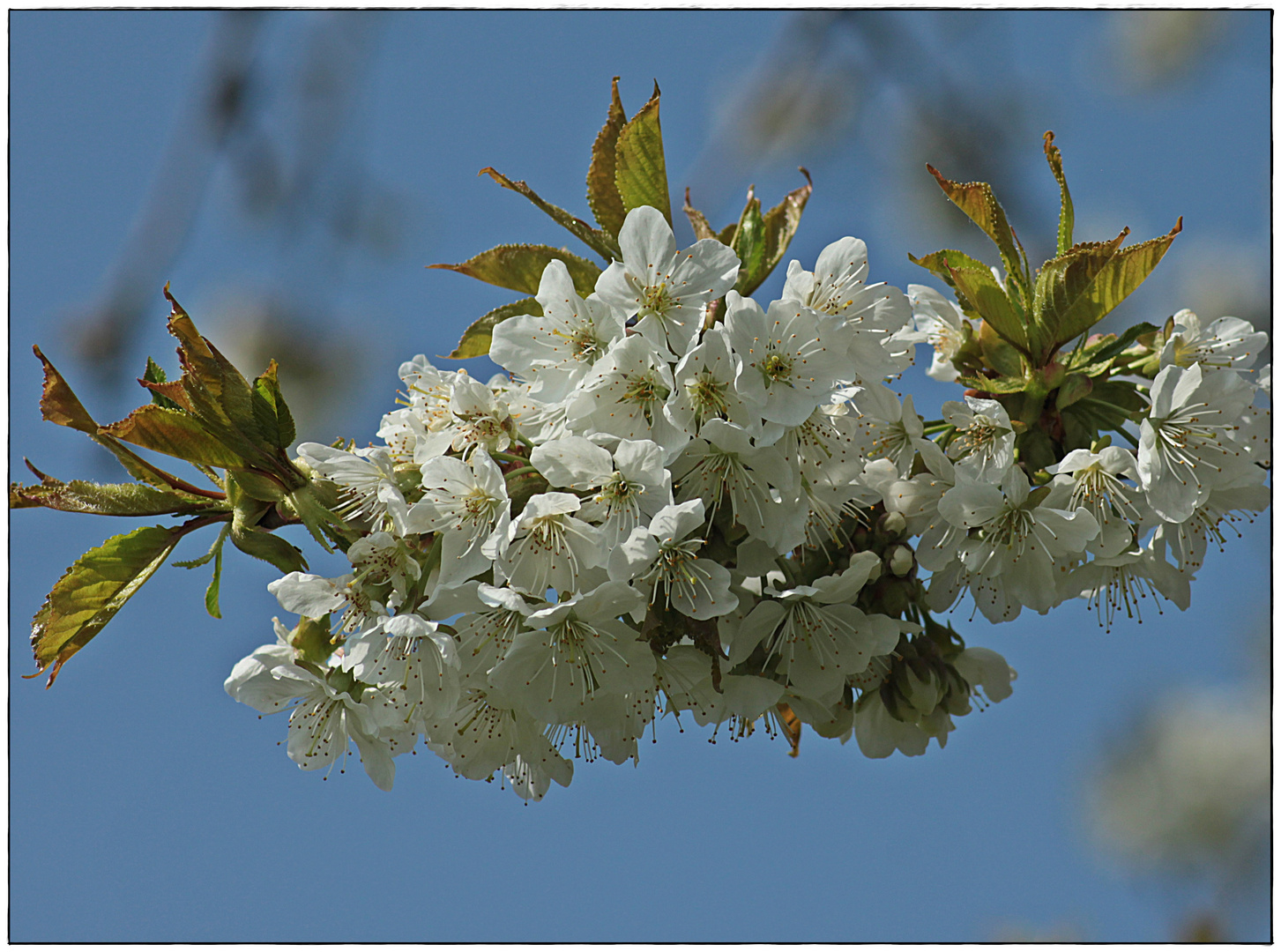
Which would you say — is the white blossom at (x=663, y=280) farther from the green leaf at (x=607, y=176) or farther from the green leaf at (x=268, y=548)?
the green leaf at (x=268, y=548)

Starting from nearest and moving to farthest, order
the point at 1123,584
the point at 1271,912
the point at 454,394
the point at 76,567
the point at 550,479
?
the point at 550,479
the point at 454,394
the point at 76,567
the point at 1123,584
the point at 1271,912

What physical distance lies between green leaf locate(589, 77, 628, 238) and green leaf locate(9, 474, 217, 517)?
35.8 inches

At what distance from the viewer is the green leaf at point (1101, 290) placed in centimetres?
176

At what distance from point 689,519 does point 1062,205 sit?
922 mm

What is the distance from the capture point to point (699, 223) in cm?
204

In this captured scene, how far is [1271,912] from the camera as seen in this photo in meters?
2.39

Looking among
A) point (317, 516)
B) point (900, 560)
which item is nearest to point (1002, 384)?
point (900, 560)

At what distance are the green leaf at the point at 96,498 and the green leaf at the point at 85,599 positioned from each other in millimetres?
50

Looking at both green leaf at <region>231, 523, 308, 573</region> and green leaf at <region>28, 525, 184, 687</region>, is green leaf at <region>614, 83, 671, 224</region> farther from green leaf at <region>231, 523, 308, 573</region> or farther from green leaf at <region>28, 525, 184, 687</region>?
green leaf at <region>28, 525, 184, 687</region>

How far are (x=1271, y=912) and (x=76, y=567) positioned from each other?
255 centimetres

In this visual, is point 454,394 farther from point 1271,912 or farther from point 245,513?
point 1271,912

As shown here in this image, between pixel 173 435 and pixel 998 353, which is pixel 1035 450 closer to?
pixel 998 353

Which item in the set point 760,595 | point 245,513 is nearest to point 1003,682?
point 760,595

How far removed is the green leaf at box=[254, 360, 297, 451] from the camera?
1733 millimetres
